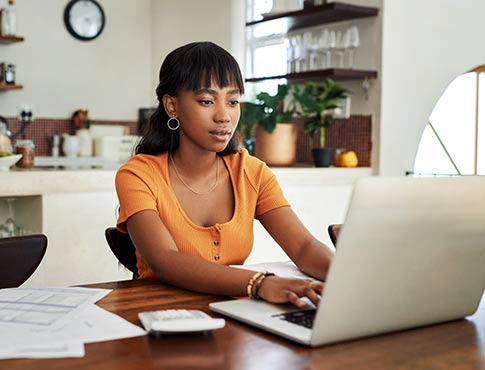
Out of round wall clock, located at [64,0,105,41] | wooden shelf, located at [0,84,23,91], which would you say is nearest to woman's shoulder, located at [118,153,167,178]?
wooden shelf, located at [0,84,23,91]

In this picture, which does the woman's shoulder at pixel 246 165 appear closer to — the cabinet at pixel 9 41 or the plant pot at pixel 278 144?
the plant pot at pixel 278 144

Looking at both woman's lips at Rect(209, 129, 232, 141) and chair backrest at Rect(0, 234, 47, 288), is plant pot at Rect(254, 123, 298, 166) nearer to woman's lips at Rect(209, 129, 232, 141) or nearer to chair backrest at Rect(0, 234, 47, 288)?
woman's lips at Rect(209, 129, 232, 141)

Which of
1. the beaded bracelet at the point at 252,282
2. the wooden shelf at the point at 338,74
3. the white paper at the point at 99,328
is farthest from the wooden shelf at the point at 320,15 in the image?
the white paper at the point at 99,328

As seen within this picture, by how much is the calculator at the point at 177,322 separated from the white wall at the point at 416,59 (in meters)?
3.01

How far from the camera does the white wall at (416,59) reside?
3.93 meters

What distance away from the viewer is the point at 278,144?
3.95 metres

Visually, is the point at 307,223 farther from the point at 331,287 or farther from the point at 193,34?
the point at 193,34

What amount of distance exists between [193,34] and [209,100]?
191 inches

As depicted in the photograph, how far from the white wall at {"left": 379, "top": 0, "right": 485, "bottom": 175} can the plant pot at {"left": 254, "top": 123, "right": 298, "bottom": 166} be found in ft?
1.67

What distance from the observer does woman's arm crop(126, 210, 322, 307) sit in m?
1.23

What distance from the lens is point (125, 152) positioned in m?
6.48

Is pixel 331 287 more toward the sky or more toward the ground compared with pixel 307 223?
more toward the sky

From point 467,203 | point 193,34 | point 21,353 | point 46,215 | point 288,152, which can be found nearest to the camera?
point 21,353

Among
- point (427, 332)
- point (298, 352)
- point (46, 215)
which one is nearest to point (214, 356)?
point (298, 352)
